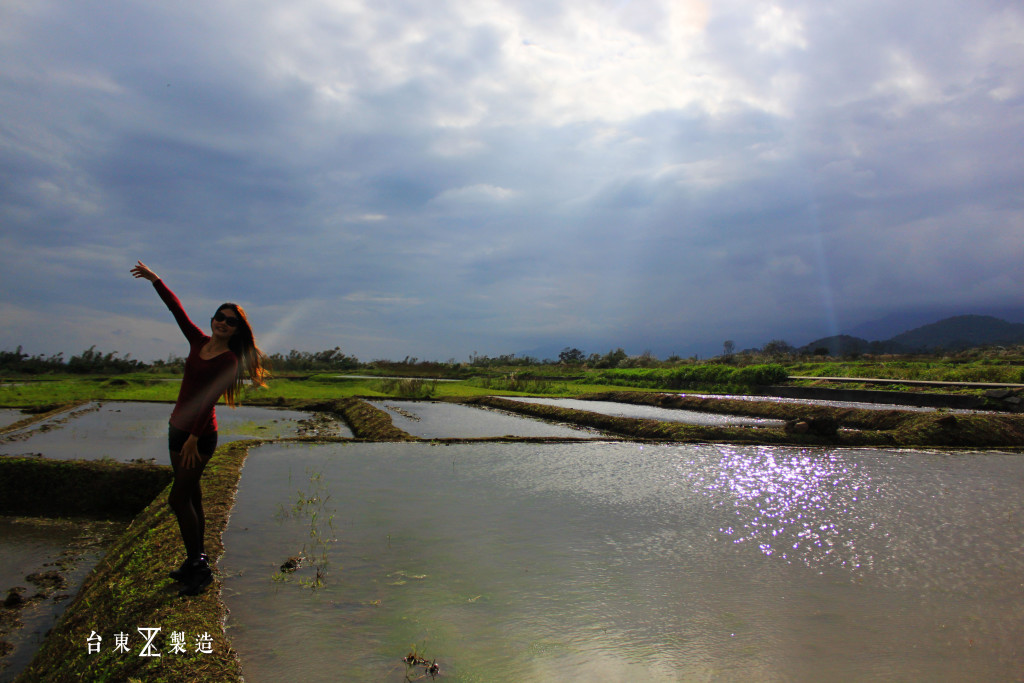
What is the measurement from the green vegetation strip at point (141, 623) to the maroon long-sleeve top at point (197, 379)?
3.42 feet

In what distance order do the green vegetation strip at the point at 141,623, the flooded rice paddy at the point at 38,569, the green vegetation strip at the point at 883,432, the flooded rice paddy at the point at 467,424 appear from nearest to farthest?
the green vegetation strip at the point at 141,623
the flooded rice paddy at the point at 38,569
the green vegetation strip at the point at 883,432
the flooded rice paddy at the point at 467,424

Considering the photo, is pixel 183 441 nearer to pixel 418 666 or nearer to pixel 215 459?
pixel 418 666

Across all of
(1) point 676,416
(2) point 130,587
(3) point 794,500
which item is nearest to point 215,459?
(2) point 130,587

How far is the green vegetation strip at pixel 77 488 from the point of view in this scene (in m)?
6.84

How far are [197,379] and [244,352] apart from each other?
34 centimetres

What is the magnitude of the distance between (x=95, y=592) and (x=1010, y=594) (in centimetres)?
624

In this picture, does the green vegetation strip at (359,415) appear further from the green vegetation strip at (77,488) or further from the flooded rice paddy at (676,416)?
the flooded rice paddy at (676,416)

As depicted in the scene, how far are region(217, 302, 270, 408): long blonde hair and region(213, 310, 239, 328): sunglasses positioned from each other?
0.08ft

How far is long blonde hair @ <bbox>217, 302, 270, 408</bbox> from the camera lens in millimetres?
3420

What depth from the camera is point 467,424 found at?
42.8 ft

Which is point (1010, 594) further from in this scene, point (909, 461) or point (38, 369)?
point (38, 369)

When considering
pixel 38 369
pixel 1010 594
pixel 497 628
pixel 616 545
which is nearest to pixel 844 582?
pixel 1010 594

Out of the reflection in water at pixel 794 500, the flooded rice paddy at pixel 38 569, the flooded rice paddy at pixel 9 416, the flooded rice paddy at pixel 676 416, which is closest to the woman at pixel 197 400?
the flooded rice paddy at pixel 38 569

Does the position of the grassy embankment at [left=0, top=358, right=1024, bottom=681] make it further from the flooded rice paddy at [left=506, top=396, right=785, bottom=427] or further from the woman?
the flooded rice paddy at [left=506, top=396, right=785, bottom=427]
